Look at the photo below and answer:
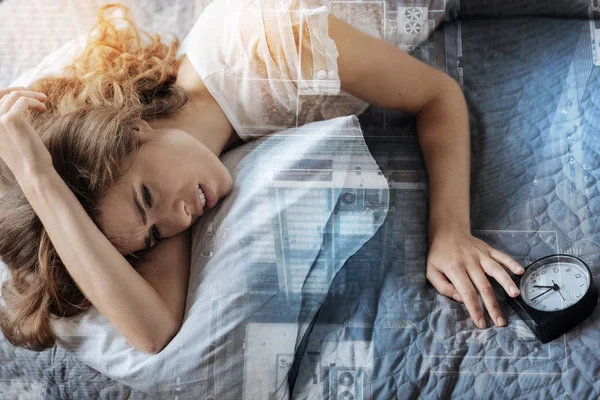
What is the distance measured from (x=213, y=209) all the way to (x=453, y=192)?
330 millimetres

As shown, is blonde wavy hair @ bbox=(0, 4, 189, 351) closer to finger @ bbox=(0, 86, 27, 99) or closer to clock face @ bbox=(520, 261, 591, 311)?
finger @ bbox=(0, 86, 27, 99)

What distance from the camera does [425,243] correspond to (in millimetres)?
760

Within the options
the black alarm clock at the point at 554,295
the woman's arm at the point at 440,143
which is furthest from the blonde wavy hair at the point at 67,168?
the black alarm clock at the point at 554,295

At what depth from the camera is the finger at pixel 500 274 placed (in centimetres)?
71

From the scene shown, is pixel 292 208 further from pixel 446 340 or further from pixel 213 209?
pixel 446 340

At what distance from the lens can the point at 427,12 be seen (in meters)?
0.86

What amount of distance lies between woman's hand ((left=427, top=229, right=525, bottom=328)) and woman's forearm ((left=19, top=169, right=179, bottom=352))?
349 mm

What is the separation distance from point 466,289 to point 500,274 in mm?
47

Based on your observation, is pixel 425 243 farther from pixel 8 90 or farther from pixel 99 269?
pixel 8 90

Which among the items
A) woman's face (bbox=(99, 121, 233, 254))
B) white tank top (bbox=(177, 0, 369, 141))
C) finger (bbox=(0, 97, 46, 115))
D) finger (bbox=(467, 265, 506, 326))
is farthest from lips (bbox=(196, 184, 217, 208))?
finger (bbox=(467, 265, 506, 326))

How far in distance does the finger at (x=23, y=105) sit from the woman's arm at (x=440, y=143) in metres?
0.41

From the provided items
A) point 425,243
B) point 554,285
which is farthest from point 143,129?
point 554,285

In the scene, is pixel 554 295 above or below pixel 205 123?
below

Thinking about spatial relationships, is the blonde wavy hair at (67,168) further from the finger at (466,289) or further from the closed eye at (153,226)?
the finger at (466,289)
